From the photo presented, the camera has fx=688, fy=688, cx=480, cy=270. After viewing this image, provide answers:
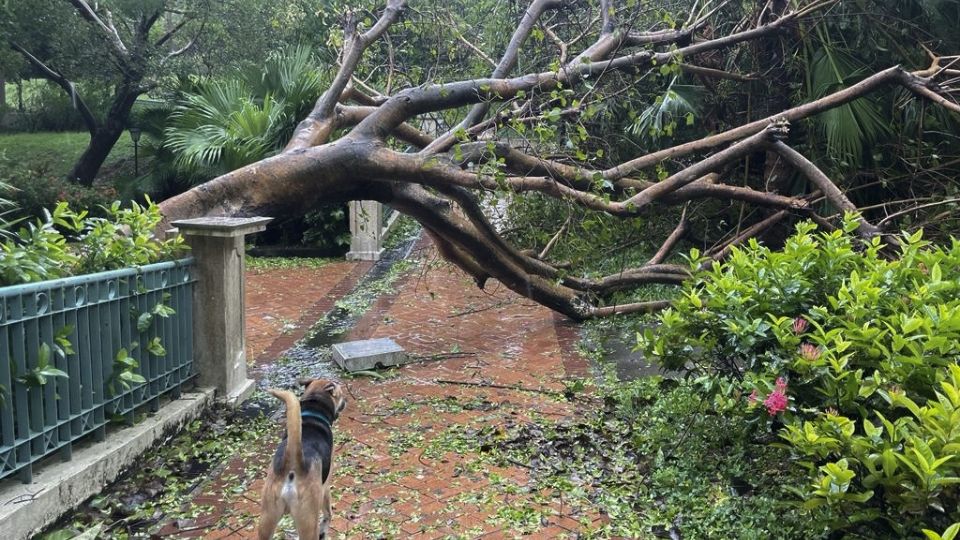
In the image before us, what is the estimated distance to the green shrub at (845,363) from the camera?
2584 mm

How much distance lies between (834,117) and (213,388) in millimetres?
7453

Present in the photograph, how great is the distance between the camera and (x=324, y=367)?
6.76 metres

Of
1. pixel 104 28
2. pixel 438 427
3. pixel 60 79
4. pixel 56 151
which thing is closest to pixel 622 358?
pixel 438 427

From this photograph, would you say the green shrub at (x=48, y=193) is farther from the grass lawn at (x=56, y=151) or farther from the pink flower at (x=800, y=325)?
the pink flower at (x=800, y=325)

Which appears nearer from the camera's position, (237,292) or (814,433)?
(814,433)

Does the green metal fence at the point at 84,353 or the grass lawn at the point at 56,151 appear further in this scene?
the grass lawn at the point at 56,151

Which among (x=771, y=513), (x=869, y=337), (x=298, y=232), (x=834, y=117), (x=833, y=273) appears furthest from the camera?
(x=298, y=232)

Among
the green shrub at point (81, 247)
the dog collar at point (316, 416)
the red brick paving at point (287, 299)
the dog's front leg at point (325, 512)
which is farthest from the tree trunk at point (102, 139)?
the dog's front leg at point (325, 512)

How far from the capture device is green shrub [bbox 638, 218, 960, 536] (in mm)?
2584

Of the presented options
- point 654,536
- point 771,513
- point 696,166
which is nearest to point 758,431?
point 771,513

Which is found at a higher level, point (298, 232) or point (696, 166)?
→ point (696, 166)

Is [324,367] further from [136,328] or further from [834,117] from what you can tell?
[834,117]

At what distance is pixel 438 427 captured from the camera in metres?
5.18

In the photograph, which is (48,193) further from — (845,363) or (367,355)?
(845,363)
